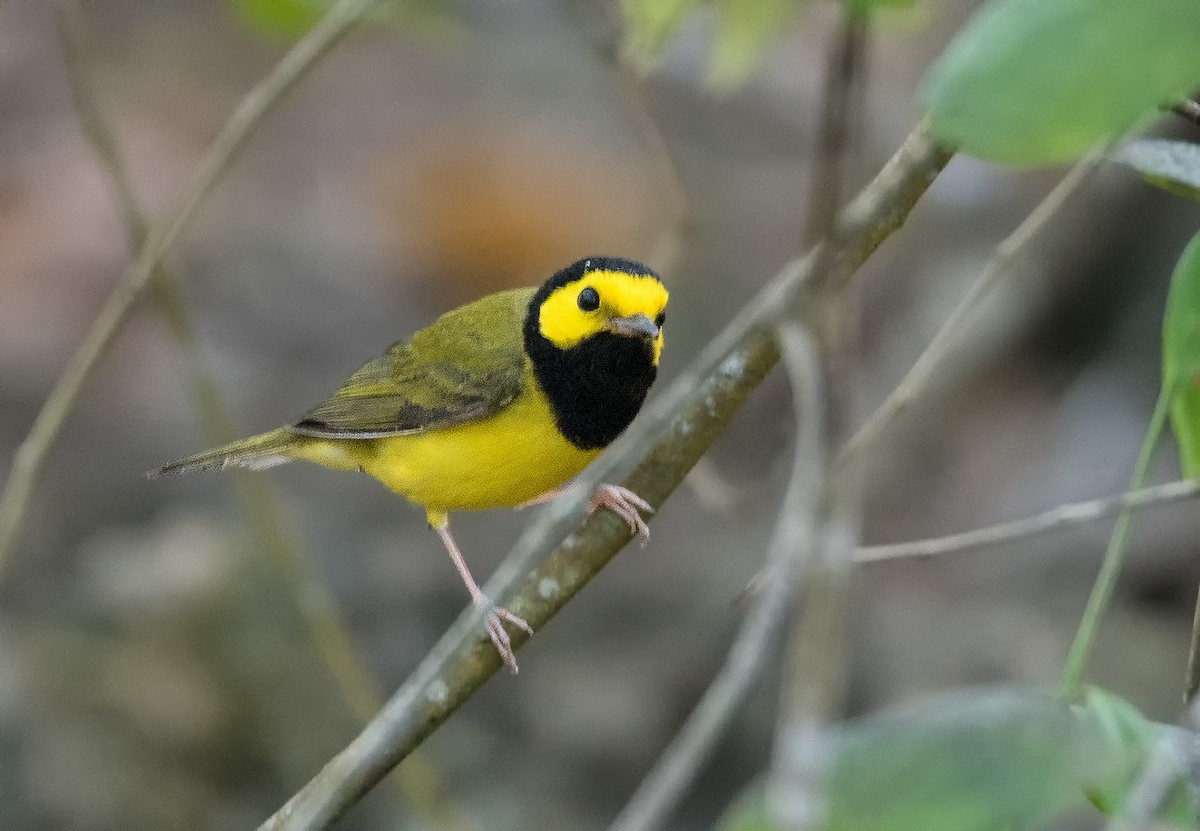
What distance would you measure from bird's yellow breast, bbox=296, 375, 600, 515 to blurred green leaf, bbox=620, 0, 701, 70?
1523 millimetres

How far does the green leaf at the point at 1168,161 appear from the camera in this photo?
156cm

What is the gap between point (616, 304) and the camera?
2.54 metres

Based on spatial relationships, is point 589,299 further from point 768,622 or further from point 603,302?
point 768,622

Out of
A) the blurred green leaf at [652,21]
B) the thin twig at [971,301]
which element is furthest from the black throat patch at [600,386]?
the blurred green leaf at [652,21]

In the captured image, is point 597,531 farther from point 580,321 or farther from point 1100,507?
point 1100,507

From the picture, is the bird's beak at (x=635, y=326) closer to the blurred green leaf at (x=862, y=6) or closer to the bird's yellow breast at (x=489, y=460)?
the bird's yellow breast at (x=489, y=460)

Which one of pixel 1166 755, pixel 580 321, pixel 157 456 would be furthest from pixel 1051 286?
pixel 1166 755

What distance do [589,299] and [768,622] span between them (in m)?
1.79

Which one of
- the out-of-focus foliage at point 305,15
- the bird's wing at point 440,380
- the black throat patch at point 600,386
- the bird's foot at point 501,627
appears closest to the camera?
the out-of-focus foliage at point 305,15

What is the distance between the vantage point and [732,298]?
622 cm

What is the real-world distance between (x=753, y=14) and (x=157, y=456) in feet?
16.4

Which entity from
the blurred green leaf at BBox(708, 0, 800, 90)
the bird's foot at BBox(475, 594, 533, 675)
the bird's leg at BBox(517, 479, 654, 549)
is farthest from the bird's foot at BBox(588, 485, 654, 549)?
the blurred green leaf at BBox(708, 0, 800, 90)

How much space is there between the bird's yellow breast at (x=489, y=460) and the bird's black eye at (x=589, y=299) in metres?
0.29

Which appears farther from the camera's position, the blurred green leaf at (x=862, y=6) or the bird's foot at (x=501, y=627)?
the bird's foot at (x=501, y=627)
